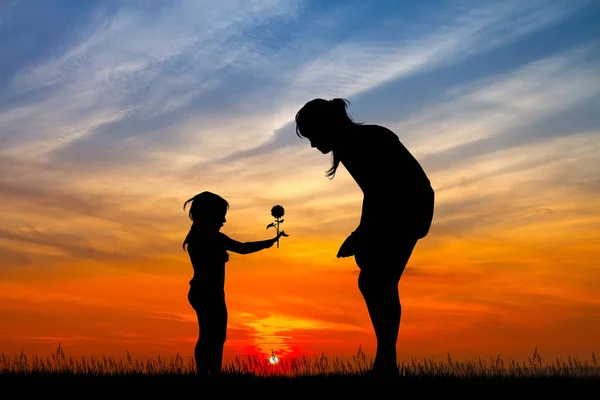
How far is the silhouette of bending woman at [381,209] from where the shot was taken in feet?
28.1

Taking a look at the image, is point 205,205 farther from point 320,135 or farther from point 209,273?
point 320,135

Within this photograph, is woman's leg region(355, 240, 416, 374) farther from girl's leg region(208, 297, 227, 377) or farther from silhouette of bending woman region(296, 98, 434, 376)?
girl's leg region(208, 297, 227, 377)

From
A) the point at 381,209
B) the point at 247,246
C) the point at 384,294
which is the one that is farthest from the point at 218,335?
the point at 381,209

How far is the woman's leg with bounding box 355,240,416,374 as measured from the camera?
28.0ft

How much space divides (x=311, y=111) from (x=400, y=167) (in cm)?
123

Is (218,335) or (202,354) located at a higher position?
(218,335)

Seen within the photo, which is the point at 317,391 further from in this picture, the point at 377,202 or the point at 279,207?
the point at 279,207

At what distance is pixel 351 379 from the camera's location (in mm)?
8500

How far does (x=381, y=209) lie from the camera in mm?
8719

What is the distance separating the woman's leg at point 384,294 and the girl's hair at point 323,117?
119 centimetres

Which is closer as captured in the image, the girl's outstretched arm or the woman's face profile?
the woman's face profile

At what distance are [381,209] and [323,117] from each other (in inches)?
50.2

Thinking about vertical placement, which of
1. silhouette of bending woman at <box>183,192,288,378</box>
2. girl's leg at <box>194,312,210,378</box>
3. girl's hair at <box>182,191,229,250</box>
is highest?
girl's hair at <box>182,191,229,250</box>

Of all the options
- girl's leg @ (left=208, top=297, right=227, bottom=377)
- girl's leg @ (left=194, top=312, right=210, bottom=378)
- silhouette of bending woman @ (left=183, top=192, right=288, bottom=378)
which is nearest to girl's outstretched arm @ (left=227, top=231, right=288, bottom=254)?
silhouette of bending woman @ (left=183, top=192, right=288, bottom=378)
